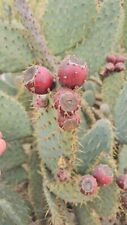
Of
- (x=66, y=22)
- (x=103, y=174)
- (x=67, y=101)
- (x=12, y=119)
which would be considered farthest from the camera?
(x=66, y=22)

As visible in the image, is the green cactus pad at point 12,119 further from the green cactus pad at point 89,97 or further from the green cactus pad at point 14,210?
the green cactus pad at point 89,97

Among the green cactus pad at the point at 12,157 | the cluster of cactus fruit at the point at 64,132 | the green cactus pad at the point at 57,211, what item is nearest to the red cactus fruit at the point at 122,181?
the cluster of cactus fruit at the point at 64,132

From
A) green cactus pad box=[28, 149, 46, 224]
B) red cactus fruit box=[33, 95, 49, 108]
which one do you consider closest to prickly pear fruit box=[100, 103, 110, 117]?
green cactus pad box=[28, 149, 46, 224]

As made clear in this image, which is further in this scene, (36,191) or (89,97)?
(89,97)

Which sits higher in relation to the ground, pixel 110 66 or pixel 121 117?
pixel 110 66

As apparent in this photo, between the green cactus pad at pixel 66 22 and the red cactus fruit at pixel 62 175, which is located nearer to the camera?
the red cactus fruit at pixel 62 175

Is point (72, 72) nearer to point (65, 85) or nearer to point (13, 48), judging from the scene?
point (65, 85)

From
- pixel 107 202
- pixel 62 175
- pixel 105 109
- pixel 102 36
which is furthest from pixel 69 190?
pixel 102 36
